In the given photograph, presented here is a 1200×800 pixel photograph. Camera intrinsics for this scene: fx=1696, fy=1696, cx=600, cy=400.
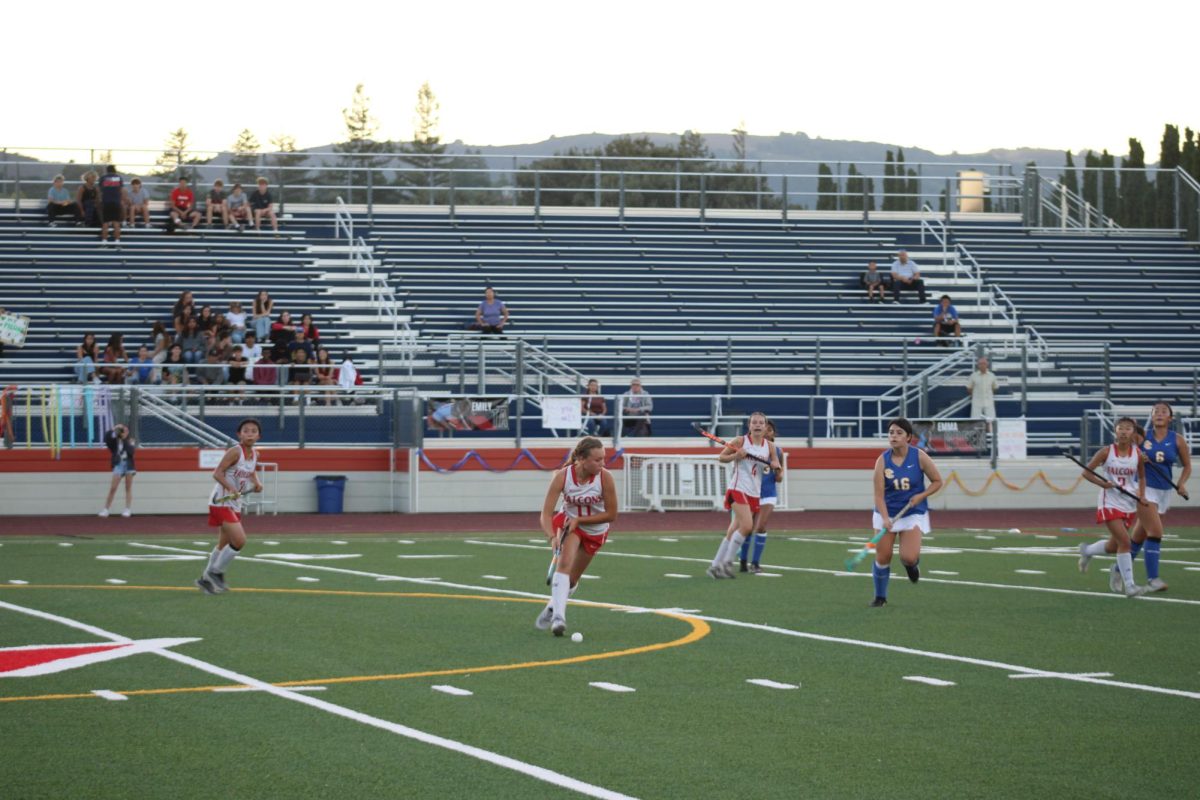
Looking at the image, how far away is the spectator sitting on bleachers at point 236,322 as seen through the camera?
32.0 metres

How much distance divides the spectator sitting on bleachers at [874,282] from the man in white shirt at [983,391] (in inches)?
245

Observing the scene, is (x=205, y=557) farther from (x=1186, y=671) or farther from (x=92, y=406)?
(x=1186, y=671)

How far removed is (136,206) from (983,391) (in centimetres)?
1948

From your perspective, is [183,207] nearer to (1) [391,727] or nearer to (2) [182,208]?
(2) [182,208]

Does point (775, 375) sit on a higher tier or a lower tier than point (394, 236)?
lower

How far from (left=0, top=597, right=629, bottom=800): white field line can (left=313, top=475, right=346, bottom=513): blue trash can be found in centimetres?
1699

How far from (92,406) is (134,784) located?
74.0ft

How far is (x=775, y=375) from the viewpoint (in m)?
35.2

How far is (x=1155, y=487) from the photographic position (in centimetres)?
1783

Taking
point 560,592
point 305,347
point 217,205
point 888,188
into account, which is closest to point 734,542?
point 560,592

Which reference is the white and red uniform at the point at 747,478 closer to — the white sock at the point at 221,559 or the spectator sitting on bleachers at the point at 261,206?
the white sock at the point at 221,559

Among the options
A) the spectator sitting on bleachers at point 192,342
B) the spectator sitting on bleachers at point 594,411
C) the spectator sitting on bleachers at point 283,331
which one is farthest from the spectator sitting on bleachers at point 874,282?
the spectator sitting on bleachers at point 192,342

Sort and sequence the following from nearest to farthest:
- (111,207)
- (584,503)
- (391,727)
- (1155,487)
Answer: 1. (391,727)
2. (584,503)
3. (1155,487)
4. (111,207)

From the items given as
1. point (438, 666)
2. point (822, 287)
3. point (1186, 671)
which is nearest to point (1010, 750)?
point (1186, 671)
